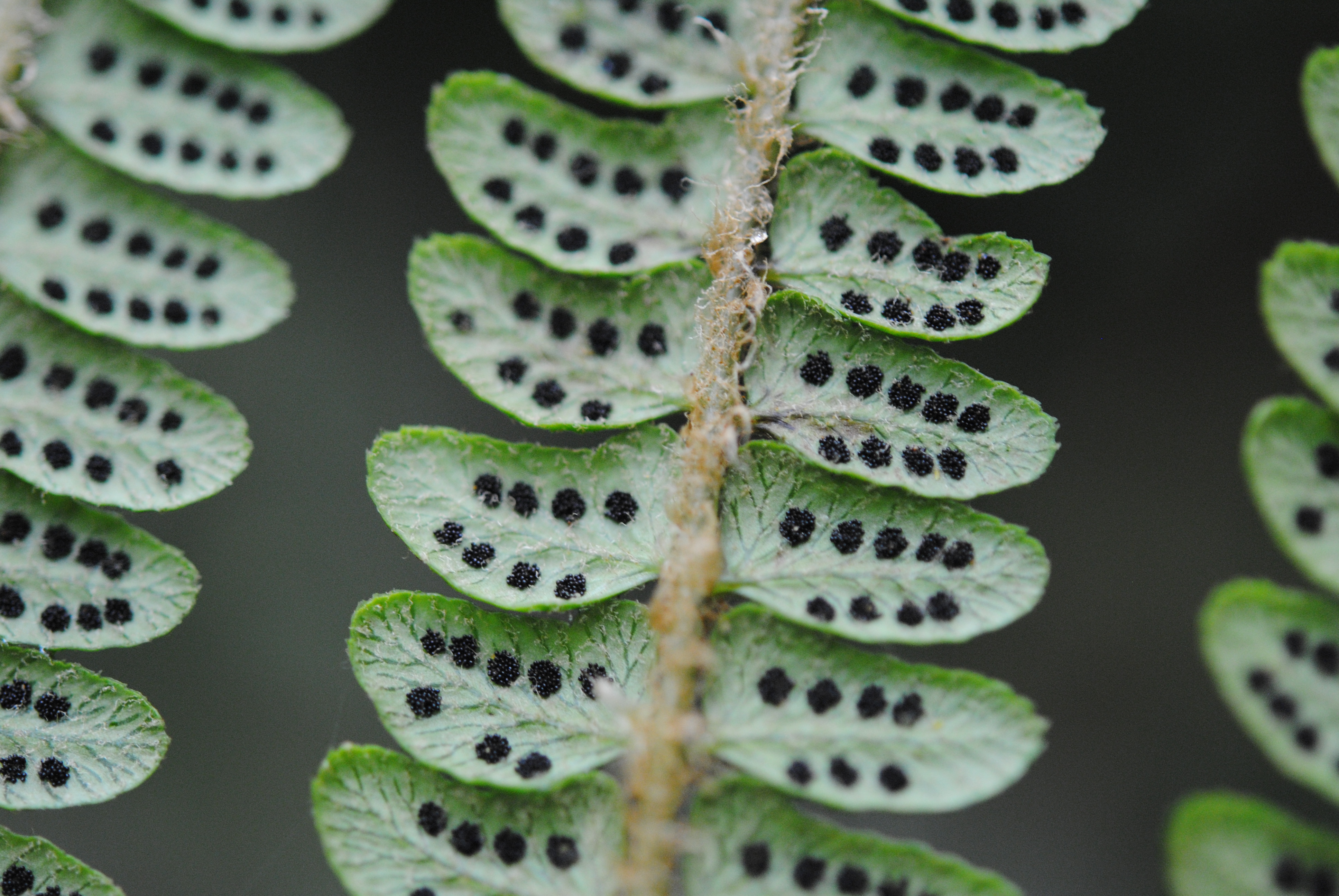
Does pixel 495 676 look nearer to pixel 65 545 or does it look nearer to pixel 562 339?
pixel 562 339

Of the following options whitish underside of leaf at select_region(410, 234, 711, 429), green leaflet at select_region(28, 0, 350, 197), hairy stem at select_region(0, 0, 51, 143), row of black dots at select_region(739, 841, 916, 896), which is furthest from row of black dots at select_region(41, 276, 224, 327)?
row of black dots at select_region(739, 841, 916, 896)

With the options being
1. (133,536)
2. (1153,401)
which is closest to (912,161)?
(1153,401)

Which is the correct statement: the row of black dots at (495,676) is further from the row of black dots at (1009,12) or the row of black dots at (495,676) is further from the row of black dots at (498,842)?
the row of black dots at (1009,12)

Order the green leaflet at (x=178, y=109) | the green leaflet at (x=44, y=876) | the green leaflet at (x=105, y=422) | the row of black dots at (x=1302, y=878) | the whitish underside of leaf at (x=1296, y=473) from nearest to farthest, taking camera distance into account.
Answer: the row of black dots at (x=1302, y=878), the whitish underside of leaf at (x=1296, y=473), the green leaflet at (x=44, y=876), the green leaflet at (x=105, y=422), the green leaflet at (x=178, y=109)

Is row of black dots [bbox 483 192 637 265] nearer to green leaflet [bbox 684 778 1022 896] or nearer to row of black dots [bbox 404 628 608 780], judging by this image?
row of black dots [bbox 404 628 608 780]

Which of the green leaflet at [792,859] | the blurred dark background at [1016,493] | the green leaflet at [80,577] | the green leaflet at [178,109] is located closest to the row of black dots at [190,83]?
the green leaflet at [178,109]

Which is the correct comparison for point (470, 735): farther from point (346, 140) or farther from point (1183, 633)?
point (1183, 633)

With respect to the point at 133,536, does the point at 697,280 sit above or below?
above
